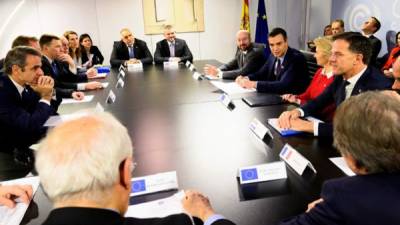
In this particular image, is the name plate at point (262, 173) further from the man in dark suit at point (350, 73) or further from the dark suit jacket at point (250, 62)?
the dark suit jacket at point (250, 62)

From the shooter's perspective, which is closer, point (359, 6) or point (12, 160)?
point (12, 160)

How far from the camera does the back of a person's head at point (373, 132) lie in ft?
2.81

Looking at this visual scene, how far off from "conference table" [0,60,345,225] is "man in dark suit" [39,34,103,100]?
334 mm

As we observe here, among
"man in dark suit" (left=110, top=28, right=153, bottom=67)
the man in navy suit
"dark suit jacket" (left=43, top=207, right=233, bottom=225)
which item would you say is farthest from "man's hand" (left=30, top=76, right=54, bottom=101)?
"man in dark suit" (left=110, top=28, right=153, bottom=67)

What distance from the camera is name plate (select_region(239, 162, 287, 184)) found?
4.28 ft

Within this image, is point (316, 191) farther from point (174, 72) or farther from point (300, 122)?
point (174, 72)

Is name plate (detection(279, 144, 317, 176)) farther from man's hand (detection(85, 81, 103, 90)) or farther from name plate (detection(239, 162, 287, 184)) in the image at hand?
man's hand (detection(85, 81, 103, 90))

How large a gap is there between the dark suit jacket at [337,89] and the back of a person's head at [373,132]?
0.80 metres

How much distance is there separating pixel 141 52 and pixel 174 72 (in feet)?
4.82

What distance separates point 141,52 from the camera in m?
5.34

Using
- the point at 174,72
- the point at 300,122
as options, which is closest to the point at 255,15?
the point at 174,72

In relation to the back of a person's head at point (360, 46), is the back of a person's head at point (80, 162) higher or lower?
lower

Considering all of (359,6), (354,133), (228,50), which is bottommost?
(228,50)

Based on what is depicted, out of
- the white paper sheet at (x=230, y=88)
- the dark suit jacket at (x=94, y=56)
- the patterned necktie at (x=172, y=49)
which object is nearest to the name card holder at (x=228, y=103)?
the white paper sheet at (x=230, y=88)
